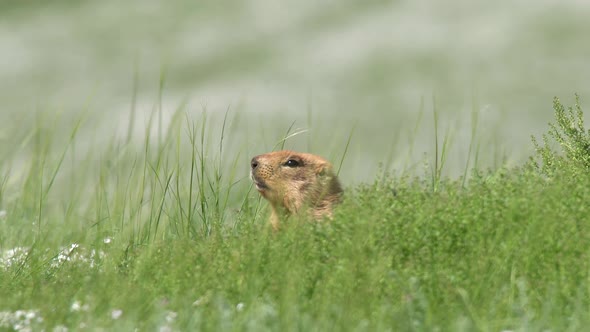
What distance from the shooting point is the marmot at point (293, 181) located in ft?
27.9

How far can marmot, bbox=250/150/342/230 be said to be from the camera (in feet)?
27.9

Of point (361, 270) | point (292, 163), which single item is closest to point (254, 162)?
point (292, 163)

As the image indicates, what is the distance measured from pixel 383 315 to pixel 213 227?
2.53 metres

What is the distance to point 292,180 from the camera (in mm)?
8617

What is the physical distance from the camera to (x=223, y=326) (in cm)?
556

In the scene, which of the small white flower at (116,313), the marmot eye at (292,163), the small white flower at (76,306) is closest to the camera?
the small white flower at (116,313)

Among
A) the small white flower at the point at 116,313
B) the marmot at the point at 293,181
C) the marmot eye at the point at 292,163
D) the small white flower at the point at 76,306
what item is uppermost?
the marmot eye at the point at 292,163

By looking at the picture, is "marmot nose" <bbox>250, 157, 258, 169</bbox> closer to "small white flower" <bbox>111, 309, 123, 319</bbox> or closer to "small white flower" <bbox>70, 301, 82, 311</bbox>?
"small white flower" <bbox>70, 301, 82, 311</bbox>

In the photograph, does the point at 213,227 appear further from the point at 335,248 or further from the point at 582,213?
the point at 582,213

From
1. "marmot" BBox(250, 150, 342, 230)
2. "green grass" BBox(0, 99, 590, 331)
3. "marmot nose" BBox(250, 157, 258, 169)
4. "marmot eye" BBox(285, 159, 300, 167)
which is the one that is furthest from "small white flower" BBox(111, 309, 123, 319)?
"marmot eye" BBox(285, 159, 300, 167)

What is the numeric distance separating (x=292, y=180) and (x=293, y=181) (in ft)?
0.04

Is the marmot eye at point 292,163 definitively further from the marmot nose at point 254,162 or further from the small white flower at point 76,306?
the small white flower at point 76,306

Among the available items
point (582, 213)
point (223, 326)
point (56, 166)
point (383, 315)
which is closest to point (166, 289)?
point (223, 326)

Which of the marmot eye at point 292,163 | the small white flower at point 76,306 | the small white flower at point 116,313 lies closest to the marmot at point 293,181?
the marmot eye at point 292,163
